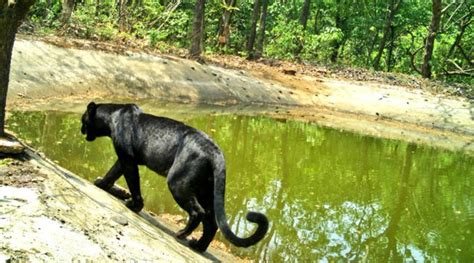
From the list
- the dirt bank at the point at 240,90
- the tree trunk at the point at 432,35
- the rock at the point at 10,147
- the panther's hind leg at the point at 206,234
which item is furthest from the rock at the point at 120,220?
the tree trunk at the point at 432,35

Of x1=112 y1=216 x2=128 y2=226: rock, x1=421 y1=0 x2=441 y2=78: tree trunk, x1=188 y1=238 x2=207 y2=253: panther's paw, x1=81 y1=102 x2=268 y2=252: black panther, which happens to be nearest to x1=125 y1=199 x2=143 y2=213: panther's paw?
x1=81 y1=102 x2=268 y2=252: black panther

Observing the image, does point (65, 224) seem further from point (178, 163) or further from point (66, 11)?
point (66, 11)

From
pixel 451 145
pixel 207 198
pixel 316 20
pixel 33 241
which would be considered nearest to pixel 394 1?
pixel 316 20

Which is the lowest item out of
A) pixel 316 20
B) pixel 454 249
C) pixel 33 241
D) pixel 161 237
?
pixel 454 249

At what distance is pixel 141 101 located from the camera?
15930 mm

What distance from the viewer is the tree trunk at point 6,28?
5.83 metres

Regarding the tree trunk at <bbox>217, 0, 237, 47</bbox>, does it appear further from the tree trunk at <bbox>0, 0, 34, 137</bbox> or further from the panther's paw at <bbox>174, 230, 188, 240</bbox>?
the panther's paw at <bbox>174, 230, 188, 240</bbox>

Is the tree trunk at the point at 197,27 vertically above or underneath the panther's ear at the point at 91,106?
above

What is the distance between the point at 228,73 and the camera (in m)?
20.4

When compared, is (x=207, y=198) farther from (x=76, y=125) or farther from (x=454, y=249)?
(x=76, y=125)

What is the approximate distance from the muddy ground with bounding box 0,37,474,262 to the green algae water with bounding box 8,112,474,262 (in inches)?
46.7

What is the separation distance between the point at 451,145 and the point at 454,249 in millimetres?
9572

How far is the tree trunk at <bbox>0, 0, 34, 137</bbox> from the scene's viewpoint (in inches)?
229

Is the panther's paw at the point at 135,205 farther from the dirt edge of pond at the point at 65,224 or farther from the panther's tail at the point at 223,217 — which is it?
the panther's tail at the point at 223,217
